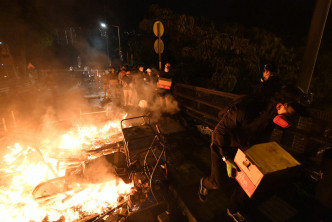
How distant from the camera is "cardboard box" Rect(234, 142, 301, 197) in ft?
6.91

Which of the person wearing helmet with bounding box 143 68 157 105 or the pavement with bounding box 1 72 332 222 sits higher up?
the person wearing helmet with bounding box 143 68 157 105

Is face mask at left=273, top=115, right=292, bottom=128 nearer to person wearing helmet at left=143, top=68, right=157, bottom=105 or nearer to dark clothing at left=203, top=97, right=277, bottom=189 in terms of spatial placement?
dark clothing at left=203, top=97, right=277, bottom=189

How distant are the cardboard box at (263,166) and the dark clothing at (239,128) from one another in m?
0.26

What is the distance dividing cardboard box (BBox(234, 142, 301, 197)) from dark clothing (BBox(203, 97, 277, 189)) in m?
0.26

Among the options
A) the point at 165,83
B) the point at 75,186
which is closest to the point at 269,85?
the point at 165,83

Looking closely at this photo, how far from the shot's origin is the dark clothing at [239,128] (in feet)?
8.07

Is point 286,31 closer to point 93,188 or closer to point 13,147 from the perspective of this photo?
point 93,188

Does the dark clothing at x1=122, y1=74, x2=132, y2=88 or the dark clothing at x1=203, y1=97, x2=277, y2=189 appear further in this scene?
the dark clothing at x1=122, y1=74, x2=132, y2=88

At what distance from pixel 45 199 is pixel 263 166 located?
4.56 meters

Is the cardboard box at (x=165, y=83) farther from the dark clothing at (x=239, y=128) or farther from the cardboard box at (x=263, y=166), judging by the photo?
the cardboard box at (x=263, y=166)

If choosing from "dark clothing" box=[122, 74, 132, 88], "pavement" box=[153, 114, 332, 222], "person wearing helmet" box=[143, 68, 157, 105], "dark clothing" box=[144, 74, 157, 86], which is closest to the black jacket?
"pavement" box=[153, 114, 332, 222]

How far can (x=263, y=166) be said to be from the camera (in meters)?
2.13

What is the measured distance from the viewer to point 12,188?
4.36 metres

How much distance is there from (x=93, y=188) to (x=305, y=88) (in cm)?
531
